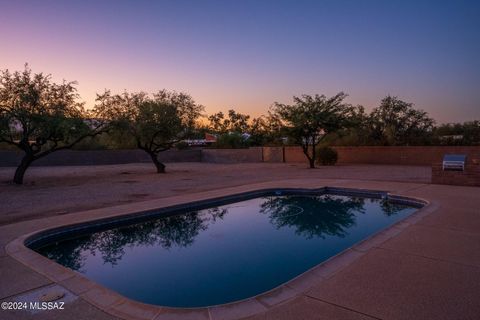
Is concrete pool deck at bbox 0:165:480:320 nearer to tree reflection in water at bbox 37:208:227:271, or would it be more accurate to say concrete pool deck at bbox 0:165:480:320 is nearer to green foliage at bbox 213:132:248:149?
tree reflection in water at bbox 37:208:227:271

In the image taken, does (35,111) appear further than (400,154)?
No

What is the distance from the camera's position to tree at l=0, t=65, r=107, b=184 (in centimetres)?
1477

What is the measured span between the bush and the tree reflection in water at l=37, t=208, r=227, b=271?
1609 centimetres

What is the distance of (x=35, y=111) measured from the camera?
15266 mm

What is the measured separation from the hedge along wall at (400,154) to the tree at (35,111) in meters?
19.5

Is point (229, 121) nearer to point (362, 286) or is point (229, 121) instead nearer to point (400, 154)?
point (400, 154)

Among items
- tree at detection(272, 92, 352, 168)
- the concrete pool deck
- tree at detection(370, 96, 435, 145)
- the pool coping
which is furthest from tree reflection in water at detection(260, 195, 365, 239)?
tree at detection(370, 96, 435, 145)

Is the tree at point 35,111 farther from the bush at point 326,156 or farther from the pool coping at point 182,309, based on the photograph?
the bush at point 326,156

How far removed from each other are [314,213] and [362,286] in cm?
660

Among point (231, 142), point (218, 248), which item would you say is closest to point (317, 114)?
point (218, 248)

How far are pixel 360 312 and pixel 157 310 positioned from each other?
219cm

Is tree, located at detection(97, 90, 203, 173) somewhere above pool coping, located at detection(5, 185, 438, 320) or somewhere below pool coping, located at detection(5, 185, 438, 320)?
above

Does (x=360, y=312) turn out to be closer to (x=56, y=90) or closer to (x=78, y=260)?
(x=78, y=260)

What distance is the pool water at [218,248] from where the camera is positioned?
206 inches
